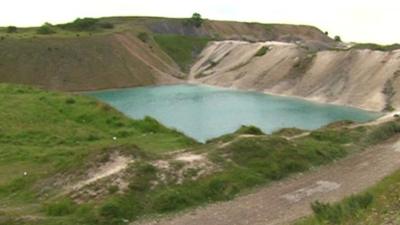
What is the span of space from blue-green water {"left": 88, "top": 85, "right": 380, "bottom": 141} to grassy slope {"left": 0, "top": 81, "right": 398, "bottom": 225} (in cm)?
1141

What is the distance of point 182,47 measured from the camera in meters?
137

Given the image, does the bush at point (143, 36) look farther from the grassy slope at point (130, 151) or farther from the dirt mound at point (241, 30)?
the grassy slope at point (130, 151)

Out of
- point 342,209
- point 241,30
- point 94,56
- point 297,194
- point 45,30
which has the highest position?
point 342,209

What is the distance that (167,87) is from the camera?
105 m

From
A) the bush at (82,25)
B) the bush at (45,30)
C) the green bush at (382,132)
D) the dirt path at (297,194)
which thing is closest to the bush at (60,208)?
the dirt path at (297,194)

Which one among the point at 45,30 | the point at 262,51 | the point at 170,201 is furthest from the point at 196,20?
the point at 170,201

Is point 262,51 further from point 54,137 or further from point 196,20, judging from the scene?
point 54,137

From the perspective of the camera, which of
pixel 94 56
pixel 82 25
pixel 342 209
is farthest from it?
pixel 82 25

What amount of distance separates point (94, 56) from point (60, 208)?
9045 cm

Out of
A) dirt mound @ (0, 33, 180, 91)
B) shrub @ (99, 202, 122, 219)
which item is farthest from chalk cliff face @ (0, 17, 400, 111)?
shrub @ (99, 202, 122, 219)

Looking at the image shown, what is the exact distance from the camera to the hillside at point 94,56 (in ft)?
334

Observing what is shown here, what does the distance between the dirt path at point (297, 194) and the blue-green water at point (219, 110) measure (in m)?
20.5

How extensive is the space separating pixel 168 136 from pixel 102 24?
4157 inches

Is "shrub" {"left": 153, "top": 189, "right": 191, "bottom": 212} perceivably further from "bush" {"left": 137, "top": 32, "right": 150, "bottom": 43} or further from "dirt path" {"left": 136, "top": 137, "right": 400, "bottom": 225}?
"bush" {"left": 137, "top": 32, "right": 150, "bottom": 43}
